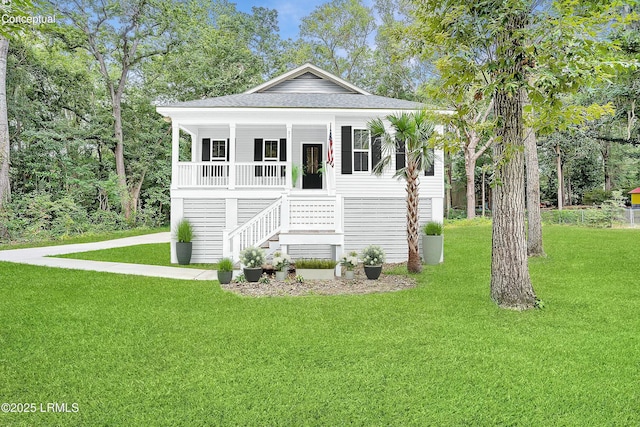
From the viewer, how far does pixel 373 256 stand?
882cm

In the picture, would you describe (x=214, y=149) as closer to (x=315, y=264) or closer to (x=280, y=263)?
(x=280, y=263)

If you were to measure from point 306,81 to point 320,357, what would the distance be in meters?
12.4

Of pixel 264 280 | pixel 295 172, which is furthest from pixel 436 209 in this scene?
pixel 264 280

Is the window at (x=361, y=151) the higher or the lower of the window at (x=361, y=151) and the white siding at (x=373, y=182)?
the higher

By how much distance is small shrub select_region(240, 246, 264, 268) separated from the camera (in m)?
8.40

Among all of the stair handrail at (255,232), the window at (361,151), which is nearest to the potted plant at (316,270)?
the stair handrail at (255,232)

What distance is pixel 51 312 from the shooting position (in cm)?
595

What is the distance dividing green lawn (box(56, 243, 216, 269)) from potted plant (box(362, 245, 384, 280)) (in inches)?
175

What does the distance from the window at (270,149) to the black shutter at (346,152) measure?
2.84m

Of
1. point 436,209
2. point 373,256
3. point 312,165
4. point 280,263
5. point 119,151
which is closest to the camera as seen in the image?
point 280,263

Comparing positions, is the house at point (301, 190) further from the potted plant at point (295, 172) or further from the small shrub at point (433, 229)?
the small shrub at point (433, 229)

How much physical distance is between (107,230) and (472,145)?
22.8m

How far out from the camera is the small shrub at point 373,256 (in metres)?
8.77

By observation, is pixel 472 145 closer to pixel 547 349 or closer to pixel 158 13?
pixel 158 13
